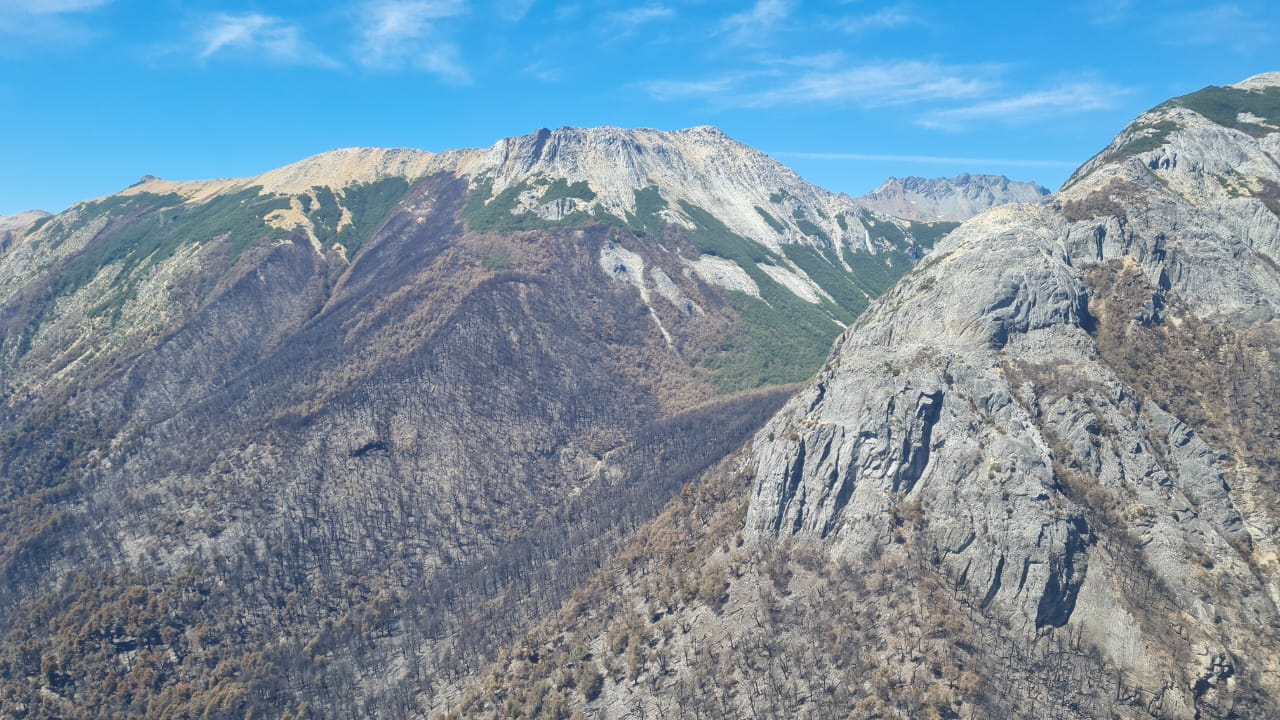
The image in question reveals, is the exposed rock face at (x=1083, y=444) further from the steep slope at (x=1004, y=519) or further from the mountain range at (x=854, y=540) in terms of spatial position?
the mountain range at (x=854, y=540)

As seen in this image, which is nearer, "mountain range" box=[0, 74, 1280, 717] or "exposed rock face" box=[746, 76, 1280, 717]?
"exposed rock face" box=[746, 76, 1280, 717]

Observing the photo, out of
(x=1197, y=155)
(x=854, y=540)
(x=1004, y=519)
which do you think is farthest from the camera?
(x=1197, y=155)

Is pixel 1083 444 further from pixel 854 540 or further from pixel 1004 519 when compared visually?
pixel 854 540

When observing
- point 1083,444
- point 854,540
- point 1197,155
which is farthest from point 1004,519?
point 1197,155

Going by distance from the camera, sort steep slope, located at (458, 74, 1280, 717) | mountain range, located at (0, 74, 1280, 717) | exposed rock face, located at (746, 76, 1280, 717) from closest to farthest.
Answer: steep slope, located at (458, 74, 1280, 717)
exposed rock face, located at (746, 76, 1280, 717)
mountain range, located at (0, 74, 1280, 717)

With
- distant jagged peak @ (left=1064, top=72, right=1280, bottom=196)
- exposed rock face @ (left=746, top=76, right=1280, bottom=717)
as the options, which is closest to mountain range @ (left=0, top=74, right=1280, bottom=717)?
exposed rock face @ (left=746, top=76, right=1280, bottom=717)

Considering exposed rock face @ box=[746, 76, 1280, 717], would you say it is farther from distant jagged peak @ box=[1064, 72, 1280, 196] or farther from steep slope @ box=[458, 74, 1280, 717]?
distant jagged peak @ box=[1064, 72, 1280, 196]
